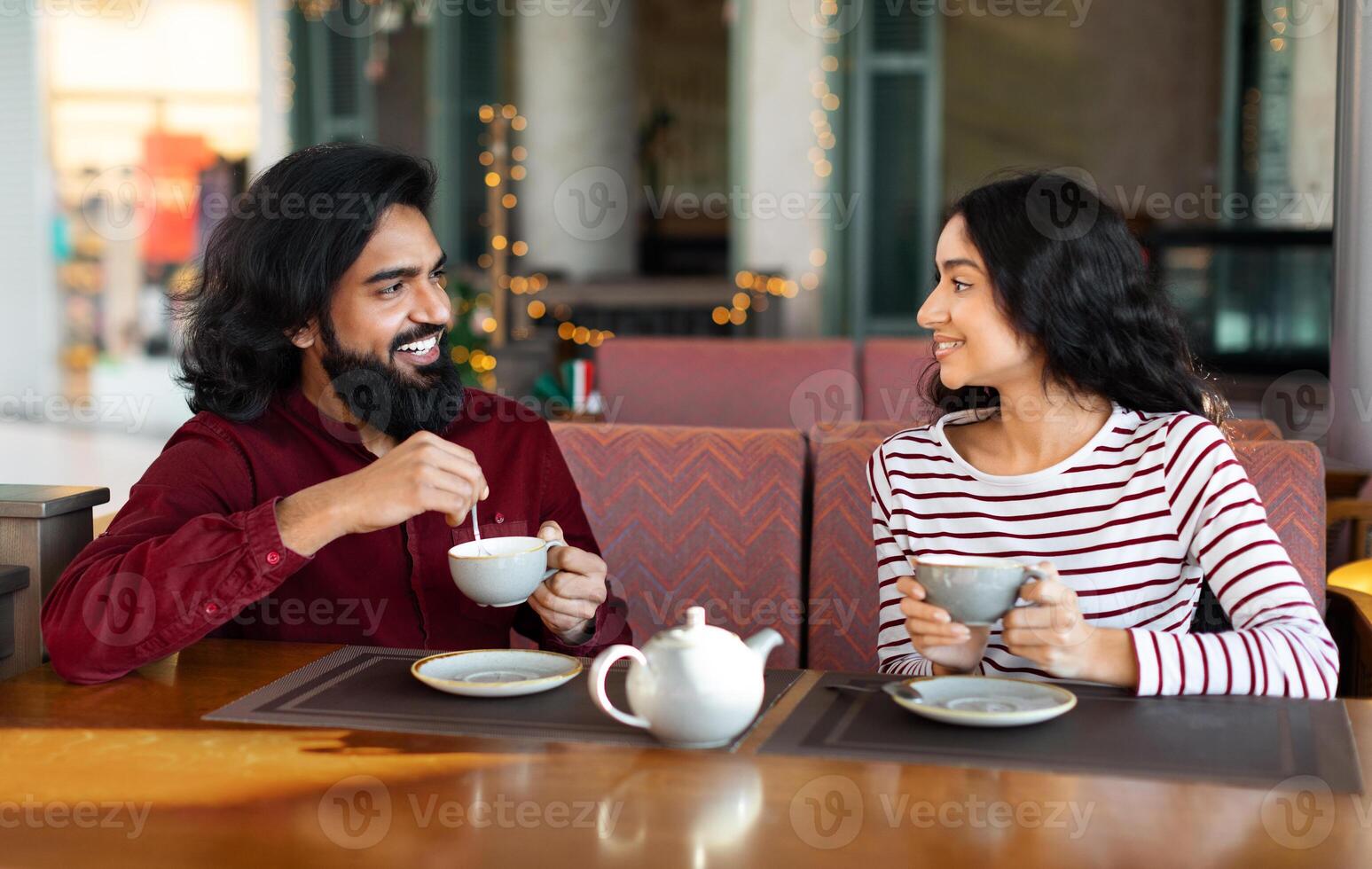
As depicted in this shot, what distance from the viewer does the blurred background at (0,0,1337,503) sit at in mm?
6578

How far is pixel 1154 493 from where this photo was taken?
5.25 ft

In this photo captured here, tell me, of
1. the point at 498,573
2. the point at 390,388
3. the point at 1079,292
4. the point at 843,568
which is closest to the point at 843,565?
the point at 843,568

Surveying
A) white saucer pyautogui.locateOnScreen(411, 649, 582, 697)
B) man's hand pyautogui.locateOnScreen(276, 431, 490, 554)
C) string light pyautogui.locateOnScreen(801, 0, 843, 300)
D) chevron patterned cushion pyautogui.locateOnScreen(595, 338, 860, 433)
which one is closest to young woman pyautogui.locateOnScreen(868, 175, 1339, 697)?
white saucer pyautogui.locateOnScreen(411, 649, 582, 697)

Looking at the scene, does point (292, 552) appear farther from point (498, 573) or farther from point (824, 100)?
point (824, 100)

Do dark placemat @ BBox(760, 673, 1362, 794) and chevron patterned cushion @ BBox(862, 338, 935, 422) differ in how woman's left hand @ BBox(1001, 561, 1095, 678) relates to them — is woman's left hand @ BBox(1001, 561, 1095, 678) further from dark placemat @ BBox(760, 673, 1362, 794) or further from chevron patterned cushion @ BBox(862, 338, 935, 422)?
chevron patterned cushion @ BBox(862, 338, 935, 422)

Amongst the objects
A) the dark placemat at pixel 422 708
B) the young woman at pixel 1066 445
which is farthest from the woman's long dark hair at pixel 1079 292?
the dark placemat at pixel 422 708

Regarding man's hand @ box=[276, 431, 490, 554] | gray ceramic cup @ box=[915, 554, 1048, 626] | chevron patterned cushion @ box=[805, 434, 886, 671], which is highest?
man's hand @ box=[276, 431, 490, 554]

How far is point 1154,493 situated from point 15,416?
28.9 feet

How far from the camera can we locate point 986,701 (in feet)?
4.22

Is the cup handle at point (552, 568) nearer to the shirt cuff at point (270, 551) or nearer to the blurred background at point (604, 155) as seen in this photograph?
the shirt cuff at point (270, 551)

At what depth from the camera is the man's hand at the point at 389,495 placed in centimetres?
142

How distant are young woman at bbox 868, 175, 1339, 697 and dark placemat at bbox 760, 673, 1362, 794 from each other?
212 millimetres

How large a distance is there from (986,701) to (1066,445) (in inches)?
19.9

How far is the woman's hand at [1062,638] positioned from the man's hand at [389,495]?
56cm
